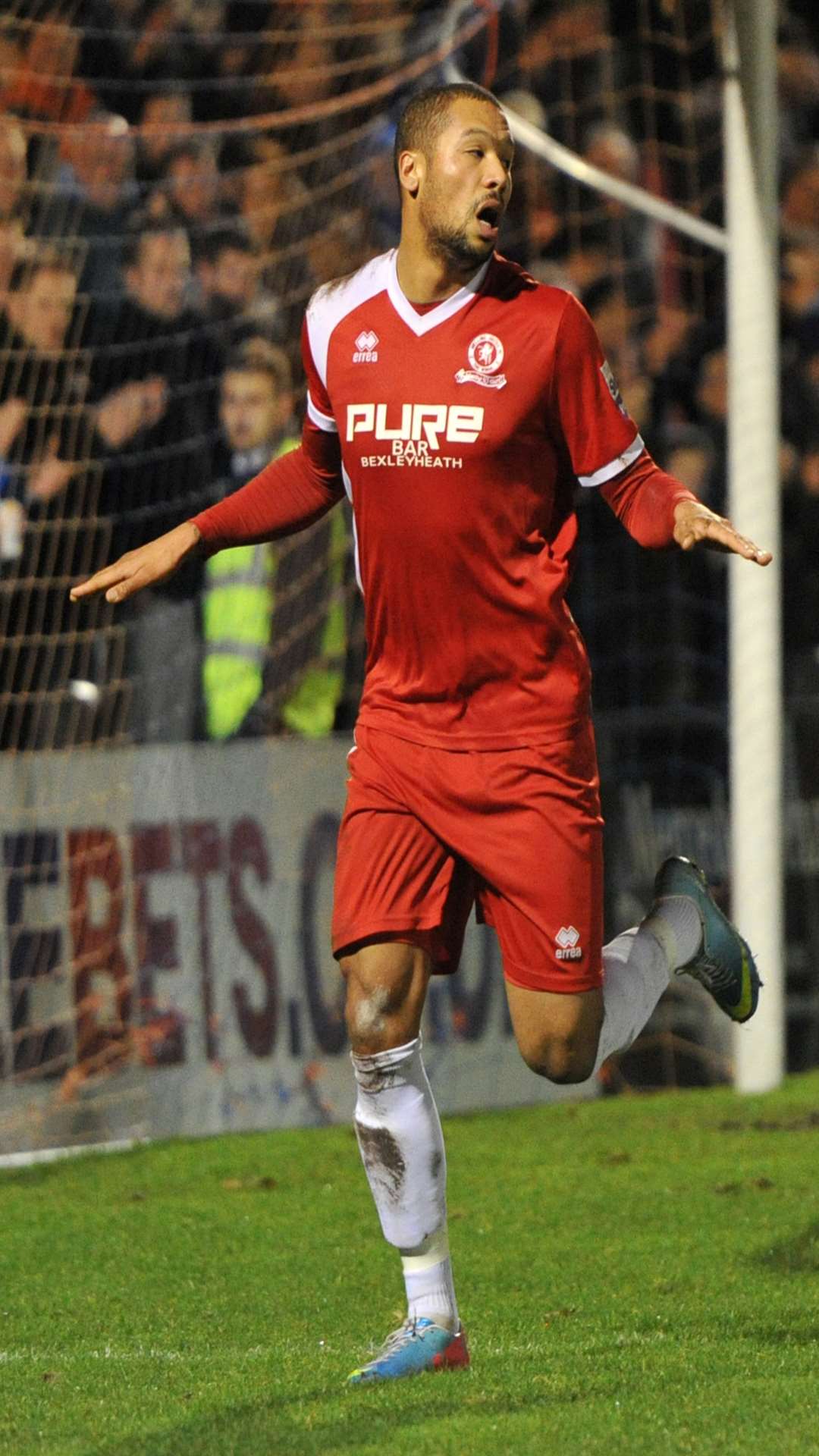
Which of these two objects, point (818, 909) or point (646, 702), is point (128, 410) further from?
point (818, 909)

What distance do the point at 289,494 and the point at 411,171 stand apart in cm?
73

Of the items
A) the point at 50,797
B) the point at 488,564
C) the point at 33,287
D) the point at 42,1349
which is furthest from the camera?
the point at 33,287

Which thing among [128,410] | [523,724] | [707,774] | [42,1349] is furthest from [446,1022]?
[523,724]

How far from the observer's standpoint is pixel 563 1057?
16.0 ft

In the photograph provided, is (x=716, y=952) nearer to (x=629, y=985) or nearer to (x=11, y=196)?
(x=629, y=985)

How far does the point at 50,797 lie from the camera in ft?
29.0

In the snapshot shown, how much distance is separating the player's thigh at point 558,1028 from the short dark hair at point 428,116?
167cm

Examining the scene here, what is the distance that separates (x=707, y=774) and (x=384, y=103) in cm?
346

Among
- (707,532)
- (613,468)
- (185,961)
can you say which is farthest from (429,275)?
(185,961)

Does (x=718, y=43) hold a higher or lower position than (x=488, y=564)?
higher

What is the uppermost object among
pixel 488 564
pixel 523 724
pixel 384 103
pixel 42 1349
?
pixel 384 103

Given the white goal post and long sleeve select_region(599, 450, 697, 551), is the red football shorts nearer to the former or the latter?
long sleeve select_region(599, 450, 697, 551)

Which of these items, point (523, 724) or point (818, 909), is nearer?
point (523, 724)

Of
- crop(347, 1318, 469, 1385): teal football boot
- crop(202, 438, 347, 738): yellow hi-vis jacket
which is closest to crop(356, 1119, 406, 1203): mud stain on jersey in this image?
crop(347, 1318, 469, 1385): teal football boot
